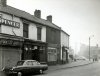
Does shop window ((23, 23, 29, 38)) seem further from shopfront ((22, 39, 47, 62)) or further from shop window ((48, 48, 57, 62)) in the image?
shop window ((48, 48, 57, 62))

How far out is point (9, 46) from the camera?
70.5ft

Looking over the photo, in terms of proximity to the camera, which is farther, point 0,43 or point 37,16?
point 37,16

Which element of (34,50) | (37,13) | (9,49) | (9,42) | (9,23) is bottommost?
(34,50)

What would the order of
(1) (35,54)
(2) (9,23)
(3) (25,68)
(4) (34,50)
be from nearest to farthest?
(3) (25,68), (2) (9,23), (4) (34,50), (1) (35,54)

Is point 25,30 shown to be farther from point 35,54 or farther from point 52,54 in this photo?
point 52,54

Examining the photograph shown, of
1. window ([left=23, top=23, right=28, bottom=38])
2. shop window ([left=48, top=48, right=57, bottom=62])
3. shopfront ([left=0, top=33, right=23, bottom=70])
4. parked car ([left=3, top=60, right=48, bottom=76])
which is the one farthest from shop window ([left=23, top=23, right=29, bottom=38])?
parked car ([left=3, top=60, right=48, bottom=76])

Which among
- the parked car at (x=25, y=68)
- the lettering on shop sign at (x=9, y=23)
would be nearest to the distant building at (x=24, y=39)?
the lettering on shop sign at (x=9, y=23)

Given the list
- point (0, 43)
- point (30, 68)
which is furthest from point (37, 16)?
point (30, 68)

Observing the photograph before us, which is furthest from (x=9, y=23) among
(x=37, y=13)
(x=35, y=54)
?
(x=37, y=13)

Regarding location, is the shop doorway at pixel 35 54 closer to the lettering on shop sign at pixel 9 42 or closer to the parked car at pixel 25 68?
the lettering on shop sign at pixel 9 42

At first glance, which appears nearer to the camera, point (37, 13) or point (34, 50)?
point (34, 50)

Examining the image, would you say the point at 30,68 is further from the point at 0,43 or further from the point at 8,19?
the point at 8,19

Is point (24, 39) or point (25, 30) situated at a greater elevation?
point (25, 30)

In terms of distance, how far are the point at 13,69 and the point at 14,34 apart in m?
6.98
